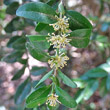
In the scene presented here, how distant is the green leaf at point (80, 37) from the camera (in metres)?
0.57

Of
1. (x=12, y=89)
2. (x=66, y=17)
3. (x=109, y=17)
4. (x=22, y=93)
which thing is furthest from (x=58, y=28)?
(x=12, y=89)

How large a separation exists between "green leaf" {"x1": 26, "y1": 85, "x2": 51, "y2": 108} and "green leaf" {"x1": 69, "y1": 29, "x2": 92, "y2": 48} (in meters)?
0.15

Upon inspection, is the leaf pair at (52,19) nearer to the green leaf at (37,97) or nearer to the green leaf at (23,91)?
the green leaf at (37,97)

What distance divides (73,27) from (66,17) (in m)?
0.04

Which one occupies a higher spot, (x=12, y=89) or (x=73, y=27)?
(x=73, y=27)

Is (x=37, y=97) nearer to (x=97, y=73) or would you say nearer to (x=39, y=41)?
(x=39, y=41)

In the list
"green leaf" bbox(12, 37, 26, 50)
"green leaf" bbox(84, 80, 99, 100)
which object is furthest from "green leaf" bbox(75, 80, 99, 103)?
"green leaf" bbox(12, 37, 26, 50)

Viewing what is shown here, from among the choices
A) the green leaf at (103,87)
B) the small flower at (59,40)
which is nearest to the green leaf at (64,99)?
the small flower at (59,40)

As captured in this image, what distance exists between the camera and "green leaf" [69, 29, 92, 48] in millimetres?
570

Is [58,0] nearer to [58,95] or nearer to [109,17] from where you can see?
[58,95]

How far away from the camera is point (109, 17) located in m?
1.49

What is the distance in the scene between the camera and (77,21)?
599mm

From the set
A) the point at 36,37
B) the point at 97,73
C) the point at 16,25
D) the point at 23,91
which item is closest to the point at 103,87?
the point at 97,73

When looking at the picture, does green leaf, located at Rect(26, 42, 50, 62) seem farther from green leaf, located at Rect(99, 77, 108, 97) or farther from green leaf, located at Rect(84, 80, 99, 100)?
green leaf, located at Rect(99, 77, 108, 97)
